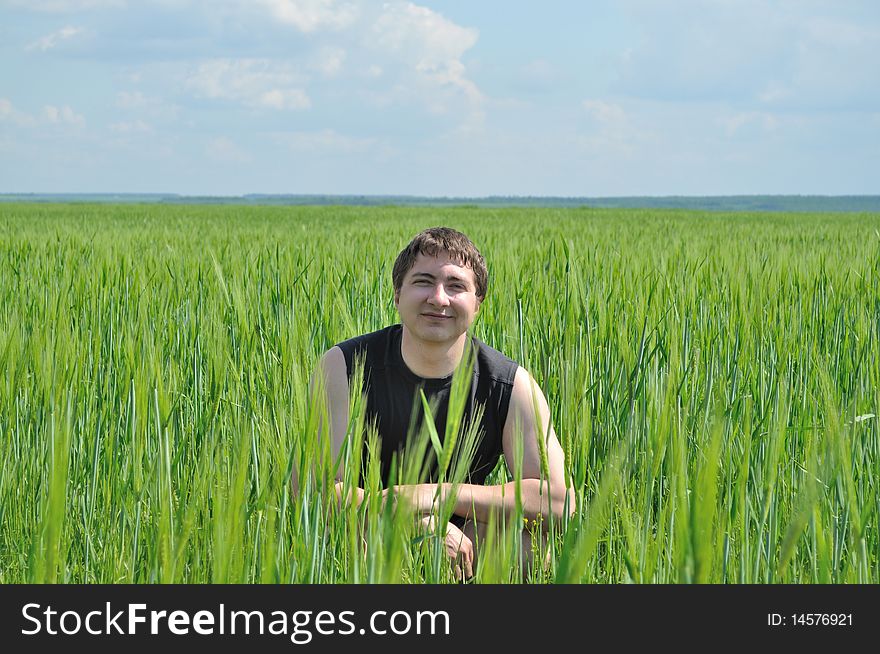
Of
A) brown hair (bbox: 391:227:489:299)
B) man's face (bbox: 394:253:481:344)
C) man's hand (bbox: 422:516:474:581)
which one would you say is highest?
brown hair (bbox: 391:227:489:299)

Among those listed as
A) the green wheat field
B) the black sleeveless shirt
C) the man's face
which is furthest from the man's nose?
the green wheat field

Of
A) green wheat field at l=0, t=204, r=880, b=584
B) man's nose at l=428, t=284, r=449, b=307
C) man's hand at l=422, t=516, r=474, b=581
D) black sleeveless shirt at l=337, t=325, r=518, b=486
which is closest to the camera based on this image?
green wheat field at l=0, t=204, r=880, b=584

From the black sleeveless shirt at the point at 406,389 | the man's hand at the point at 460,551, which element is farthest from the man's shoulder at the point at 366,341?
the man's hand at the point at 460,551

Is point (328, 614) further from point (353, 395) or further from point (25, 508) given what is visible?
point (25, 508)

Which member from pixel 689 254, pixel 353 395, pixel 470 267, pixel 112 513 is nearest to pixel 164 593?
pixel 353 395

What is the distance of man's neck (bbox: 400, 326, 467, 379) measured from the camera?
4.96 ft

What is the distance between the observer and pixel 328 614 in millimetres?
829

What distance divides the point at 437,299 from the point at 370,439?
53 cm

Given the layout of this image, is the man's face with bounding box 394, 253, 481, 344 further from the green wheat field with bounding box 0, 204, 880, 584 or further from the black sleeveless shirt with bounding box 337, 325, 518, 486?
the green wheat field with bounding box 0, 204, 880, 584

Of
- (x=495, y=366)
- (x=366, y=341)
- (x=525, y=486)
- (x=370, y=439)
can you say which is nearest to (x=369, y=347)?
(x=366, y=341)

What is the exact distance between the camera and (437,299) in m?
1.44

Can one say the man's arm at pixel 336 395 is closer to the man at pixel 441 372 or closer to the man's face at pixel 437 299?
the man at pixel 441 372

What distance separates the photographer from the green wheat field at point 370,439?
822 millimetres

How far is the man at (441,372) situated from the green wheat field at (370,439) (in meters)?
0.11
